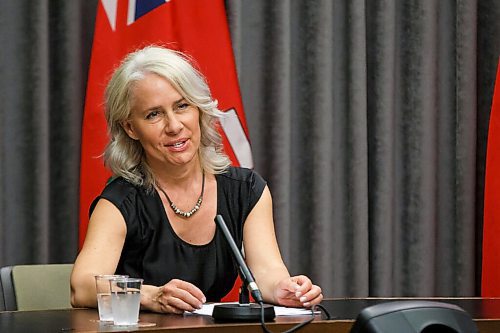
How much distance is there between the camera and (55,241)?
11.3ft

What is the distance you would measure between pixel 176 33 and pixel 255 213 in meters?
1.02

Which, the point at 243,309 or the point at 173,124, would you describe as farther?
the point at 173,124

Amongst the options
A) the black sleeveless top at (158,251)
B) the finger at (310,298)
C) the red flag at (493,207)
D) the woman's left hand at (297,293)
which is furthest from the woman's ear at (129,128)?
the red flag at (493,207)

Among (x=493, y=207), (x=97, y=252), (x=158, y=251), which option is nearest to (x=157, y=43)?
(x=158, y=251)

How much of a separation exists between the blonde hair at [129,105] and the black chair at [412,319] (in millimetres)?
1580

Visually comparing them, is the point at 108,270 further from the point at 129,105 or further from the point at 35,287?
the point at 129,105

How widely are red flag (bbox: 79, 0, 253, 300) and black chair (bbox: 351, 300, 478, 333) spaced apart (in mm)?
2295

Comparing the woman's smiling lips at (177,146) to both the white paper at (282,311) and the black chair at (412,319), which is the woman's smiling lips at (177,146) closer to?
the white paper at (282,311)

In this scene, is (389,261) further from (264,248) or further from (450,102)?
(264,248)

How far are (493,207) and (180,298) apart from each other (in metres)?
2.03

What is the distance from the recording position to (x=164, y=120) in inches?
95.7

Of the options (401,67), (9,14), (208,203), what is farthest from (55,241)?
(401,67)

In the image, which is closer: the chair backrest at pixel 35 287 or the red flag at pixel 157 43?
the chair backrest at pixel 35 287

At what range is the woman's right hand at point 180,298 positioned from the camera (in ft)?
6.31
